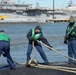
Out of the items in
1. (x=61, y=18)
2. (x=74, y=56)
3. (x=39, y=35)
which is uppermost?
(x=39, y=35)

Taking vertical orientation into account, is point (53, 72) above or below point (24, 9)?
above

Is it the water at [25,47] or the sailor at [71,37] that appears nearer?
the sailor at [71,37]

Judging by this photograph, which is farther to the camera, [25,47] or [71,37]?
→ [25,47]

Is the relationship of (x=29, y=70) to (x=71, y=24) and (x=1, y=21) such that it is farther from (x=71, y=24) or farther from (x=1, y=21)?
(x=1, y=21)

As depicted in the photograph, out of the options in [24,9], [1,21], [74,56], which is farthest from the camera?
[24,9]

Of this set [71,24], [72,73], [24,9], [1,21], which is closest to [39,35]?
[71,24]

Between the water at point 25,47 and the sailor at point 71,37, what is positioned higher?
the sailor at point 71,37

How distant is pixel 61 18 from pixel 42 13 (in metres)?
9.98

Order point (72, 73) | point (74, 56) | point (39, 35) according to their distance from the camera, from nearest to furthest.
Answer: point (72, 73), point (39, 35), point (74, 56)

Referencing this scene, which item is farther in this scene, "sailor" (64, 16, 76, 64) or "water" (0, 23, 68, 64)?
"water" (0, 23, 68, 64)

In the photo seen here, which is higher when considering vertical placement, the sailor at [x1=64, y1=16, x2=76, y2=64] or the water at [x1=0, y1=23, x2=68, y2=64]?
the sailor at [x1=64, y1=16, x2=76, y2=64]

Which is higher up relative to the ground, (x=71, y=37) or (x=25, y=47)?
(x=71, y=37)

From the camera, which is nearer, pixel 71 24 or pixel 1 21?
pixel 71 24

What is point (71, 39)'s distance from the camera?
1497 centimetres
